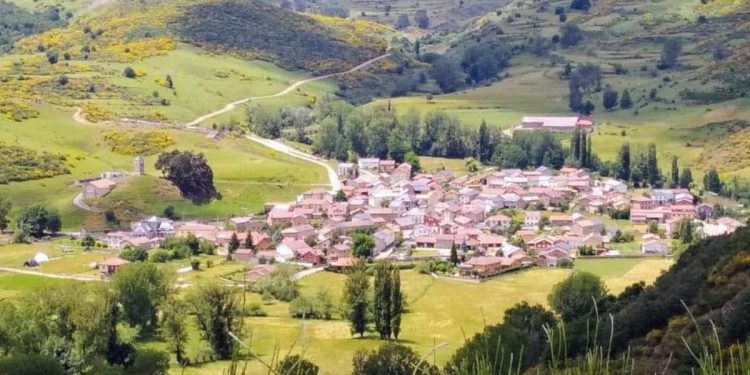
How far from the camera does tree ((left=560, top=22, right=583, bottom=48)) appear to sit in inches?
4193

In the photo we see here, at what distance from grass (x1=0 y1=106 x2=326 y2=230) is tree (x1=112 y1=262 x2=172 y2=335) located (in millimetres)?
18410

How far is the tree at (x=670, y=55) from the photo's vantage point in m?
91.1

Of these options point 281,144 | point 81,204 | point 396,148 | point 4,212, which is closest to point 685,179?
point 396,148

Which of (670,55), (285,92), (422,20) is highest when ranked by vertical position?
(422,20)

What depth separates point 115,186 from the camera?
55.8m

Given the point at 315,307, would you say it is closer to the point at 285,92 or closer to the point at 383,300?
the point at 383,300

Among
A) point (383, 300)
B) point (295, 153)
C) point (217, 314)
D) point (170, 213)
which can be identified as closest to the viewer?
point (217, 314)

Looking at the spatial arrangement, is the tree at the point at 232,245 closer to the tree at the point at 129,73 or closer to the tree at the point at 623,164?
the tree at the point at 623,164

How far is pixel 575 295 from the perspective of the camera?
32.9m

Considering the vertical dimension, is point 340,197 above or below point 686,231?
above

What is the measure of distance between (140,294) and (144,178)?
2455 cm

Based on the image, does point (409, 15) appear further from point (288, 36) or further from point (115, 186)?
point (115, 186)

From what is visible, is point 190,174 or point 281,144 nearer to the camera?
point 190,174

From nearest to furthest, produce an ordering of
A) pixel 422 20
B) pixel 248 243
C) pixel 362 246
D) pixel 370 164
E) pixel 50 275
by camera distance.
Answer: pixel 50 275, pixel 362 246, pixel 248 243, pixel 370 164, pixel 422 20
